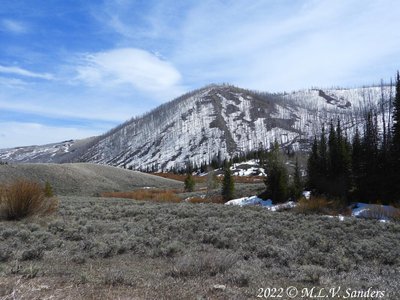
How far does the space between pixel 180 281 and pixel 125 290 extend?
0.97m

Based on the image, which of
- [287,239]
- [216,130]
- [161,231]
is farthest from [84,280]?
[216,130]

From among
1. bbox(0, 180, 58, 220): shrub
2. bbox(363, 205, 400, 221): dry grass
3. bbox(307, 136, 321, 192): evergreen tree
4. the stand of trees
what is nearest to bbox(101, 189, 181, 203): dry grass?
bbox(307, 136, 321, 192): evergreen tree

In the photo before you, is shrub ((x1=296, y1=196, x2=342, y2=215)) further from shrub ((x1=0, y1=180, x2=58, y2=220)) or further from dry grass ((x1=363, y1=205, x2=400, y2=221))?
shrub ((x1=0, y1=180, x2=58, y2=220))

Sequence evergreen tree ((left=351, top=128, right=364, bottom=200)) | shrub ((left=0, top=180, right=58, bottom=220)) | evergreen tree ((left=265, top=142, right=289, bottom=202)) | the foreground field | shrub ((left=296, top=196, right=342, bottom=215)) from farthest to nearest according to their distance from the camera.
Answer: evergreen tree ((left=265, top=142, right=289, bottom=202)) → evergreen tree ((left=351, top=128, right=364, bottom=200)) → shrub ((left=296, top=196, right=342, bottom=215)) → shrub ((left=0, top=180, right=58, bottom=220)) → the foreground field

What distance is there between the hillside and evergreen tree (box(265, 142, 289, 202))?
23.3 metres

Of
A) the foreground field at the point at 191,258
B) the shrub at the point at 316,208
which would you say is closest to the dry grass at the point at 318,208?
the shrub at the point at 316,208

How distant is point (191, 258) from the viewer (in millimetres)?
7133

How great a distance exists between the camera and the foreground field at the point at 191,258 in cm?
552

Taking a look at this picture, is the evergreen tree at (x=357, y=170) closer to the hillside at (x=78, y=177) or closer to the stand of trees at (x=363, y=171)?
the stand of trees at (x=363, y=171)

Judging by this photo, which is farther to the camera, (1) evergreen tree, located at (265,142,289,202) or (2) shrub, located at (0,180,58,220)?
(1) evergreen tree, located at (265,142,289,202)

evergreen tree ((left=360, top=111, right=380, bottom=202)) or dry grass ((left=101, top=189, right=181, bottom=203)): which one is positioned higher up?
evergreen tree ((left=360, top=111, right=380, bottom=202))

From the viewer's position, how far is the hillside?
46.5 metres

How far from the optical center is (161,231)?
11117 mm

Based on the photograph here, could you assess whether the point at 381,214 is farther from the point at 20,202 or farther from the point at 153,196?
the point at 153,196
